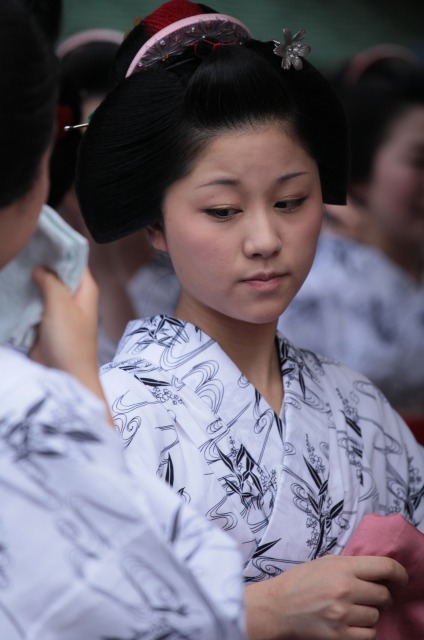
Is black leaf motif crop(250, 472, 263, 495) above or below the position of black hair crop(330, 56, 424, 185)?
below

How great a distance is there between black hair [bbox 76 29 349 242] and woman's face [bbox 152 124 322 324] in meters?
0.04

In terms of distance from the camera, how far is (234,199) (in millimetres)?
1785

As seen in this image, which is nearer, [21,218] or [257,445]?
[21,218]

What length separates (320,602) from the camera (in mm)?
1633

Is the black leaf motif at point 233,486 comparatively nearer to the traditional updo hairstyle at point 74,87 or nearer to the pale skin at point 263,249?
the pale skin at point 263,249

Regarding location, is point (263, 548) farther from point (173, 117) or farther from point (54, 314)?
point (173, 117)

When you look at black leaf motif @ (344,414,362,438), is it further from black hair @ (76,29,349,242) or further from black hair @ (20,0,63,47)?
black hair @ (20,0,63,47)

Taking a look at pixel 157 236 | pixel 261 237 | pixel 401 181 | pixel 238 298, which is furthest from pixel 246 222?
pixel 401 181

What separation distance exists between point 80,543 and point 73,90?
1650 millimetres

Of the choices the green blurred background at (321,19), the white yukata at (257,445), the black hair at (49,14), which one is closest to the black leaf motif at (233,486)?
the white yukata at (257,445)

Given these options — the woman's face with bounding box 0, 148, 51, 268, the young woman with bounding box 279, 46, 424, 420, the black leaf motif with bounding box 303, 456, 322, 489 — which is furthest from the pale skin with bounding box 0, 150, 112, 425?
the young woman with bounding box 279, 46, 424, 420

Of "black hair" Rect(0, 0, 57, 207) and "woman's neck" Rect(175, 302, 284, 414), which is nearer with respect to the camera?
"black hair" Rect(0, 0, 57, 207)

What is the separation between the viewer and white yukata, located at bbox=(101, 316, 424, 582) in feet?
5.74

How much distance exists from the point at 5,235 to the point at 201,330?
29.1 inches
